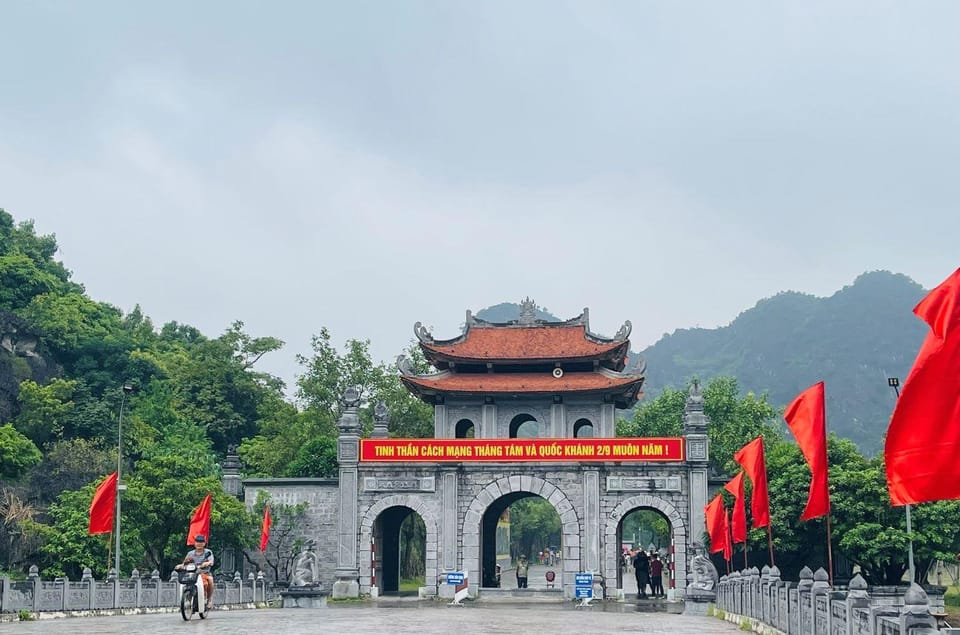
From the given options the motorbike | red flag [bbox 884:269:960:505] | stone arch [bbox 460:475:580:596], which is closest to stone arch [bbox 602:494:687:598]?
stone arch [bbox 460:475:580:596]

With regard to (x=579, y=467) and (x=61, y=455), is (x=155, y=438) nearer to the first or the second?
(x=61, y=455)

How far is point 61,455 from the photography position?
157 ft

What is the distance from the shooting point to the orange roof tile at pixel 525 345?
4191 centimetres

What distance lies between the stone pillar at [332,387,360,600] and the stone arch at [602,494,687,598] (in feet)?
27.4

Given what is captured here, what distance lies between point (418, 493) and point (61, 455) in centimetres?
1780

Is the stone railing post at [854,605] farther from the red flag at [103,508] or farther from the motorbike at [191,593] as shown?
the red flag at [103,508]

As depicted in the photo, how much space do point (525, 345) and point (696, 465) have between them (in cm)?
866

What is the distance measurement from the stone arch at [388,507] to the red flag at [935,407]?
31058 millimetres

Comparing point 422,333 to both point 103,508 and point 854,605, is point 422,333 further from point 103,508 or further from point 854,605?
point 854,605

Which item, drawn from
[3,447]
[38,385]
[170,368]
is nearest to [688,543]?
[3,447]

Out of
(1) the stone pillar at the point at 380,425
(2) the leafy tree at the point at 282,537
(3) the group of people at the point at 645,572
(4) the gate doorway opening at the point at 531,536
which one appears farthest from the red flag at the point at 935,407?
(4) the gate doorway opening at the point at 531,536

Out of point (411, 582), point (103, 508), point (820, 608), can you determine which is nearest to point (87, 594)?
point (103, 508)

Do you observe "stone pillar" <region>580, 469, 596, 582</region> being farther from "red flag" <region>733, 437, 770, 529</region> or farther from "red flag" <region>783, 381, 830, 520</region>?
"red flag" <region>783, 381, 830, 520</region>

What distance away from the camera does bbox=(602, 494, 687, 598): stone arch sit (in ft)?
123
